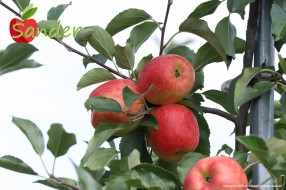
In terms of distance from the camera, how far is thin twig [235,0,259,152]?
165 cm

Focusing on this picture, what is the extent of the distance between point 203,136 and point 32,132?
22.4 inches

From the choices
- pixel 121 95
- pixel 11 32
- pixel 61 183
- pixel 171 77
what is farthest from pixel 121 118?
pixel 11 32

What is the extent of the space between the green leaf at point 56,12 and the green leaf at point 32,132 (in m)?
0.57

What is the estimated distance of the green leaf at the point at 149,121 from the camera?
4.95ft

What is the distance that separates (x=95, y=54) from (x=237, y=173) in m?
0.69

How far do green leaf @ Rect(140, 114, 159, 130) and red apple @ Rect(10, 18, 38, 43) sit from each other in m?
0.44

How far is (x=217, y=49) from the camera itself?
5.32 ft

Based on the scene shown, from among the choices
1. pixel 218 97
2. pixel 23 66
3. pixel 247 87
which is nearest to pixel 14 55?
pixel 23 66

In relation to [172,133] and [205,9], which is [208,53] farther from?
[172,133]

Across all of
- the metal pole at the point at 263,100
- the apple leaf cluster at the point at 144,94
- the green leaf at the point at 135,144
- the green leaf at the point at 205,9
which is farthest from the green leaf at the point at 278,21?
the green leaf at the point at 135,144

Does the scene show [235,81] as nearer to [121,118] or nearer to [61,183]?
[121,118]

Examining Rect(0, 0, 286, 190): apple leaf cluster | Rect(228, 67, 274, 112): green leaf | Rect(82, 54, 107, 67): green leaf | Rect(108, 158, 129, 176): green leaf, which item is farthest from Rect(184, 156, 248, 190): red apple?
Rect(82, 54, 107, 67): green leaf

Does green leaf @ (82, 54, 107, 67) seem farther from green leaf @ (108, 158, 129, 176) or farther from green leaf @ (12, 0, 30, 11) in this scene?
green leaf @ (108, 158, 129, 176)

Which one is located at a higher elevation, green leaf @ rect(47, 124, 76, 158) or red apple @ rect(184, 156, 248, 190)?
green leaf @ rect(47, 124, 76, 158)
